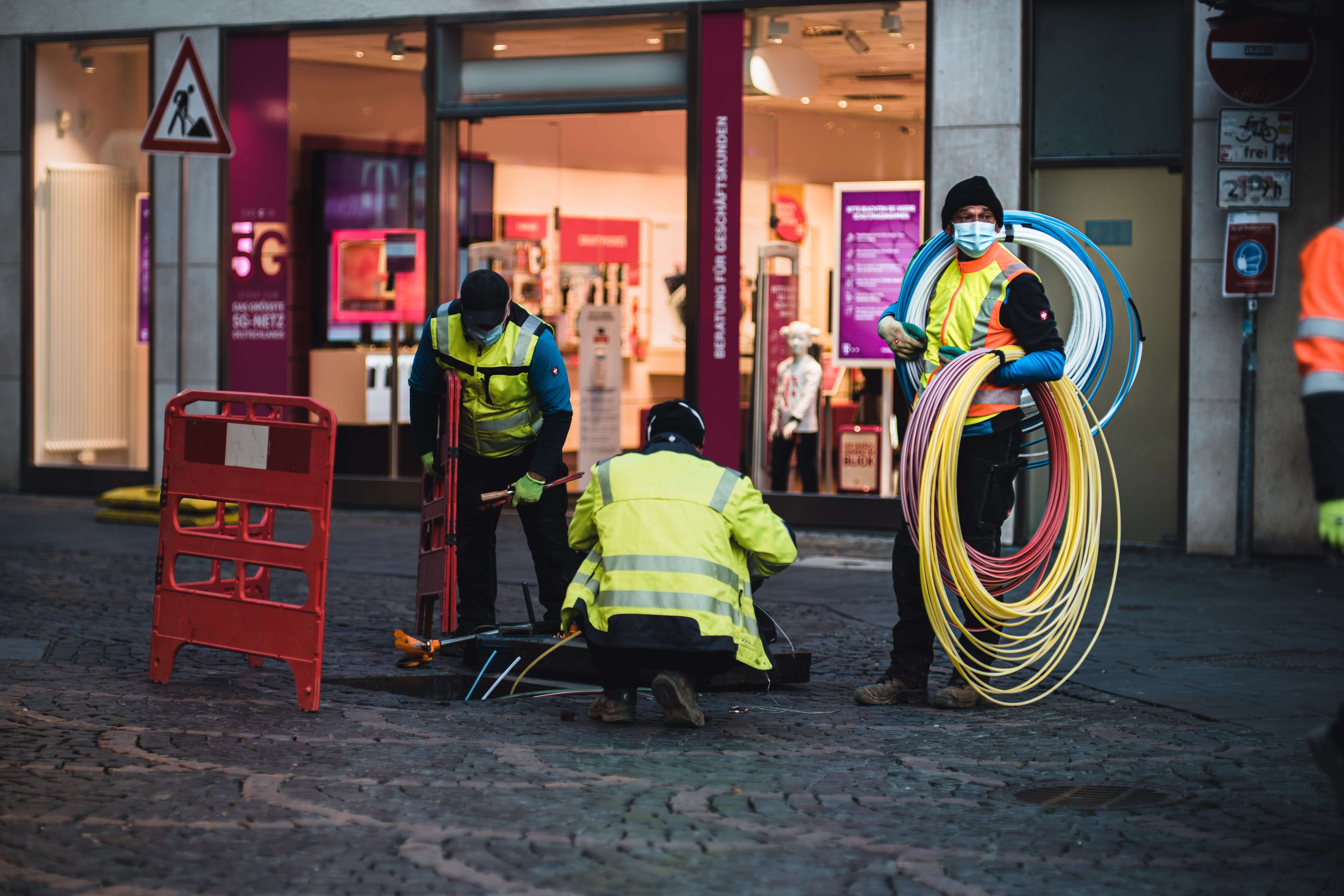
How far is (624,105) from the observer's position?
12.5m

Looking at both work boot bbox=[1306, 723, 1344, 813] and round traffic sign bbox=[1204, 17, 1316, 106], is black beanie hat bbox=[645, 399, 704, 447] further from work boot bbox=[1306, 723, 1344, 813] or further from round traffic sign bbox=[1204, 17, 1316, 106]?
round traffic sign bbox=[1204, 17, 1316, 106]

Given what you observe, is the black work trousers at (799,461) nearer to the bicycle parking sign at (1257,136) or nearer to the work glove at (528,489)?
the bicycle parking sign at (1257,136)

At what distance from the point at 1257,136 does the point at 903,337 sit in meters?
5.28

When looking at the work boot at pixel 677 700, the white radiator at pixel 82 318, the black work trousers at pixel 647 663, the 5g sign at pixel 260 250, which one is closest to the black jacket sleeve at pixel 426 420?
the black work trousers at pixel 647 663

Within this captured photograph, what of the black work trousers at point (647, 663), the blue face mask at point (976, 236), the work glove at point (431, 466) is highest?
the blue face mask at point (976, 236)

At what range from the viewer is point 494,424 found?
719cm

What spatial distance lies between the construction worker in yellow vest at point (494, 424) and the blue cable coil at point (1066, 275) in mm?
1611

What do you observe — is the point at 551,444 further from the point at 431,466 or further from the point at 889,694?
the point at 889,694

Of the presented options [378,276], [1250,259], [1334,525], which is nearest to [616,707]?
[1334,525]

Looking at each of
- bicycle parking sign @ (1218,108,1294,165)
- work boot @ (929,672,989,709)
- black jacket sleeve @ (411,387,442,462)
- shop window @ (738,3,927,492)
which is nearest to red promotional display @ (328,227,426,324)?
shop window @ (738,3,927,492)

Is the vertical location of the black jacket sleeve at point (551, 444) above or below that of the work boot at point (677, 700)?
above

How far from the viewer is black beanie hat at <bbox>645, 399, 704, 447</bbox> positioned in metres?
5.94

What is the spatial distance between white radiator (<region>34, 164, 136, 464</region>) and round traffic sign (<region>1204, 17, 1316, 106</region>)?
967cm

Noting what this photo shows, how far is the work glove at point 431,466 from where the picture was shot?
7.31 m
